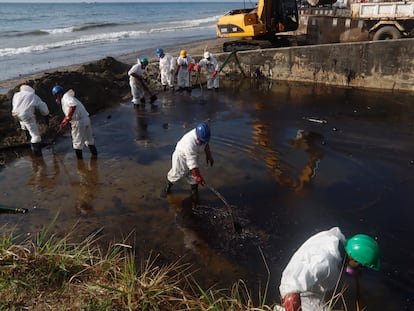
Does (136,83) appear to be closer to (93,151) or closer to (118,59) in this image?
(93,151)

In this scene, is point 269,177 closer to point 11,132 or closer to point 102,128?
point 102,128

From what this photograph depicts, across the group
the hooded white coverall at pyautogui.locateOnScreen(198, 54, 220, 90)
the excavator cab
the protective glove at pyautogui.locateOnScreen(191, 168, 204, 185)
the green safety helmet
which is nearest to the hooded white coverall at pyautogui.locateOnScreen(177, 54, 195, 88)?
the hooded white coverall at pyautogui.locateOnScreen(198, 54, 220, 90)

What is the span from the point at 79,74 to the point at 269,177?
8492 mm

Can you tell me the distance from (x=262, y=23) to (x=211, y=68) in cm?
358

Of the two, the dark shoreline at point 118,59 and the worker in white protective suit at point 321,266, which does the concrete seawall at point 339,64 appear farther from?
the worker in white protective suit at point 321,266

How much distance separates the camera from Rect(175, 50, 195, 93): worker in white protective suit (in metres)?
13.1

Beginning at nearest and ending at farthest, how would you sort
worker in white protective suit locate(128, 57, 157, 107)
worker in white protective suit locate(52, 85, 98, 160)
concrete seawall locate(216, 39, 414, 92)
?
worker in white protective suit locate(52, 85, 98, 160) < worker in white protective suit locate(128, 57, 157, 107) < concrete seawall locate(216, 39, 414, 92)

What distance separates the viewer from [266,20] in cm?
1487

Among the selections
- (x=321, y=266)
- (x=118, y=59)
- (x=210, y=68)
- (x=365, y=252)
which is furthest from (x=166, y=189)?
(x=118, y=59)

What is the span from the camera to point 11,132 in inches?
355

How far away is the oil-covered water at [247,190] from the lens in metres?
4.90

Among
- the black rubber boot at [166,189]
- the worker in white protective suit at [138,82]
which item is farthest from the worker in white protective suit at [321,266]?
the worker in white protective suit at [138,82]

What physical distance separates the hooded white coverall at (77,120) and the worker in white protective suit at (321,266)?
5.87 meters

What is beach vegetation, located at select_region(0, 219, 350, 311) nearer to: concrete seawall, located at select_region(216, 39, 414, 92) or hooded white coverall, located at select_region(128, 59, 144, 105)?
hooded white coverall, located at select_region(128, 59, 144, 105)
